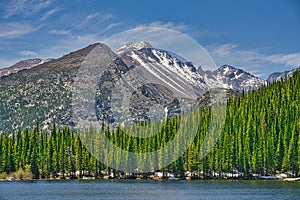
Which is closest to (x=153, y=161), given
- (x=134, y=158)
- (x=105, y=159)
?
(x=134, y=158)

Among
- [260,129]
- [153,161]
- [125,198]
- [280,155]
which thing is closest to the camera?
[125,198]

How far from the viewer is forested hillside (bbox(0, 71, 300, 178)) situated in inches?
4500

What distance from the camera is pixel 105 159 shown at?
139 meters

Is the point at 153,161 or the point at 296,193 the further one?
the point at 153,161

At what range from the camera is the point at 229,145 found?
398ft

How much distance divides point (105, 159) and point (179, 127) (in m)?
21.1

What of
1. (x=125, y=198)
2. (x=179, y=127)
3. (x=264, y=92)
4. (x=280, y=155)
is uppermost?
(x=264, y=92)

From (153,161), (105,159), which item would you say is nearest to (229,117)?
(153,161)

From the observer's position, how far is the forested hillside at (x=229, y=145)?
114m

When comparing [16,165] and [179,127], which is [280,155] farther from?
[16,165]

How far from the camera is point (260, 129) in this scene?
397 ft

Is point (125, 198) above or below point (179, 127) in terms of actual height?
below

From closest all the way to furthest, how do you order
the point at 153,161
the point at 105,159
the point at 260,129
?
the point at 260,129, the point at 153,161, the point at 105,159

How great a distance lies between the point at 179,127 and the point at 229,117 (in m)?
13.0
